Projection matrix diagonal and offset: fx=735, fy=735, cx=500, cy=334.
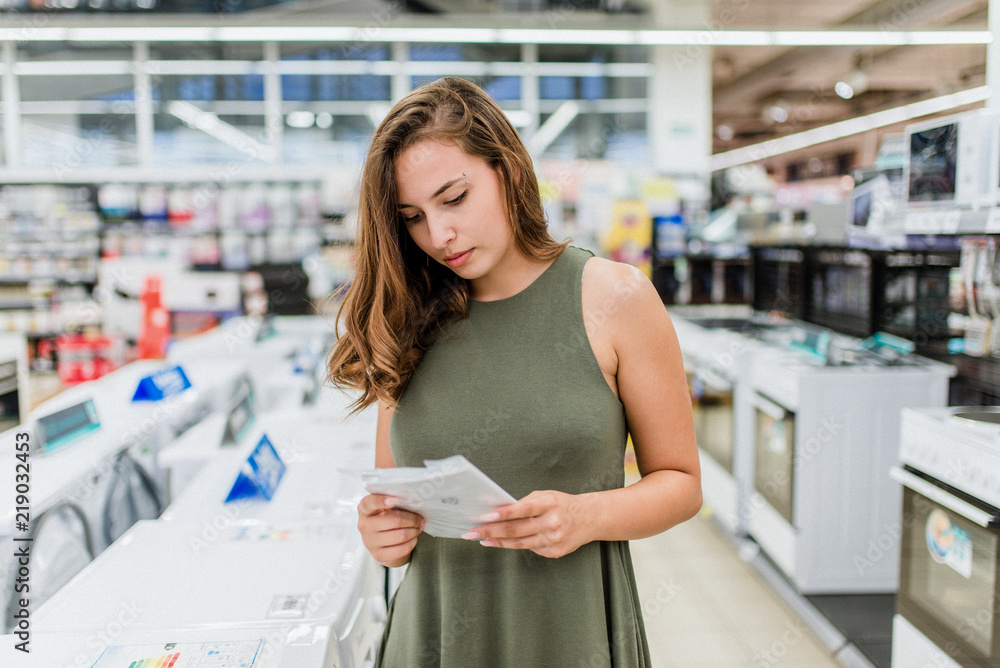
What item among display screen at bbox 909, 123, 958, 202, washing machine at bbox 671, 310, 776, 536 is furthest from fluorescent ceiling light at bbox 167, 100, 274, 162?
display screen at bbox 909, 123, 958, 202

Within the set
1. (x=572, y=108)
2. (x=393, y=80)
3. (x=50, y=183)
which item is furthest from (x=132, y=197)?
(x=572, y=108)

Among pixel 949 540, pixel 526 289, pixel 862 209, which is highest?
pixel 862 209

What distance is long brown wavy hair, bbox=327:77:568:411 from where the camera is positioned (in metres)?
1.15

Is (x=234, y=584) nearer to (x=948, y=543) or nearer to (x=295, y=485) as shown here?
(x=295, y=485)

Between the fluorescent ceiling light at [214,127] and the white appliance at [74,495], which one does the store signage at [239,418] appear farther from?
the fluorescent ceiling light at [214,127]

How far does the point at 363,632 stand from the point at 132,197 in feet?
30.5

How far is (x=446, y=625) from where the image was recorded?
3.92 feet

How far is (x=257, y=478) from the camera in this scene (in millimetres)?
2131

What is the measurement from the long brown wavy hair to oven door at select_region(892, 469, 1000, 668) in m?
1.81

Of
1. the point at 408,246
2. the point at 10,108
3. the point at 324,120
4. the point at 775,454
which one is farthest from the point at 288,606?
the point at 10,108

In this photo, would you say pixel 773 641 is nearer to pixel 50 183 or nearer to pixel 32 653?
pixel 32 653

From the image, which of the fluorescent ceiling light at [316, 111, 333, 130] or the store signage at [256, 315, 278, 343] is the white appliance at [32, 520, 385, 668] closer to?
the store signage at [256, 315, 278, 343]

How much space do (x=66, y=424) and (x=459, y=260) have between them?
68.5 inches

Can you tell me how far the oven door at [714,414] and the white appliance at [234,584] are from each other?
9.94 ft
